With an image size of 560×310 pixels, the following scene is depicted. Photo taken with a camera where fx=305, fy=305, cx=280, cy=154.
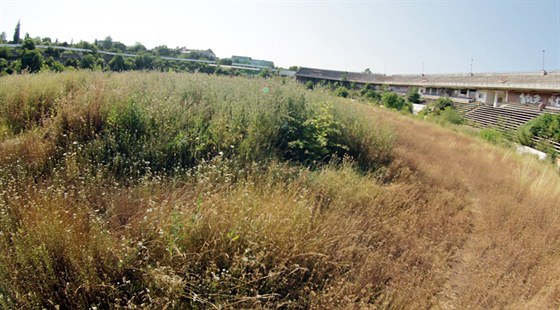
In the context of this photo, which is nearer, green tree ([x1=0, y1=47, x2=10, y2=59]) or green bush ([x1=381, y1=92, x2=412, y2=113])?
green tree ([x1=0, y1=47, x2=10, y2=59])

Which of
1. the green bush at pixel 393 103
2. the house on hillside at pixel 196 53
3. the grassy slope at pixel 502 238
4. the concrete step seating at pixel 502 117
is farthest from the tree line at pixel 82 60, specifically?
the concrete step seating at pixel 502 117

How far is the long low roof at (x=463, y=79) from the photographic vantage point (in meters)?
28.3

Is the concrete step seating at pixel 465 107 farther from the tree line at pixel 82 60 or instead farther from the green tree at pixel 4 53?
the green tree at pixel 4 53

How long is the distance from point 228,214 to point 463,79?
1945 inches

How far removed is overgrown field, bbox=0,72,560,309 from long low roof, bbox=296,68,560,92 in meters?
29.7

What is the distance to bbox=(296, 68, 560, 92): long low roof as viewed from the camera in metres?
28.3

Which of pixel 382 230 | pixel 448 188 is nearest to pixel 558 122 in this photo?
pixel 448 188

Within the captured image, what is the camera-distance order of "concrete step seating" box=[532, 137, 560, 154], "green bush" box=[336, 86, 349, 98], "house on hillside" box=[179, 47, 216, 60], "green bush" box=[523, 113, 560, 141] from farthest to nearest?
1. "house on hillside" box=[179, 47, 216, 60]
2. "green bush" box=[523, 113, 560, 141]
3. "concrete step seating" box=[532, 137, 560, 154]
4. "green bush" box=[336, 86, 349, 98]

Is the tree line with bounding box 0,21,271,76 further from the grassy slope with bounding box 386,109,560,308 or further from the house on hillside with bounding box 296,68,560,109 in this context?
the house on hillside with bounding box 296,68,560,109

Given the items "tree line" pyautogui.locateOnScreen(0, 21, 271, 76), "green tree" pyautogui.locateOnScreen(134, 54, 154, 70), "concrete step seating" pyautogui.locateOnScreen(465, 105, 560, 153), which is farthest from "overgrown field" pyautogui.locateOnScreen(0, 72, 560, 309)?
"concrete step seating" pyautogui.locateOnScreen(465, 105, 560, 153)

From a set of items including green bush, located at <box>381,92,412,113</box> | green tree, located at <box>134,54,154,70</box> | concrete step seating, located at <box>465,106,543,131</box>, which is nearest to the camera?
green tree, located at <box>134,54,154,70</box>

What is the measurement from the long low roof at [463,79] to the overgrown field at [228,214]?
29.7m

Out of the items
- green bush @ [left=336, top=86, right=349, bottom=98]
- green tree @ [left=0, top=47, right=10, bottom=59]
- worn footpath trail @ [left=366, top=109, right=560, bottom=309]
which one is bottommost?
worn footpath trail @ [left=366, top=109, right=560, bottom=309]

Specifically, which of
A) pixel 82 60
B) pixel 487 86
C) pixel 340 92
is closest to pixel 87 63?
pixel 82 60
